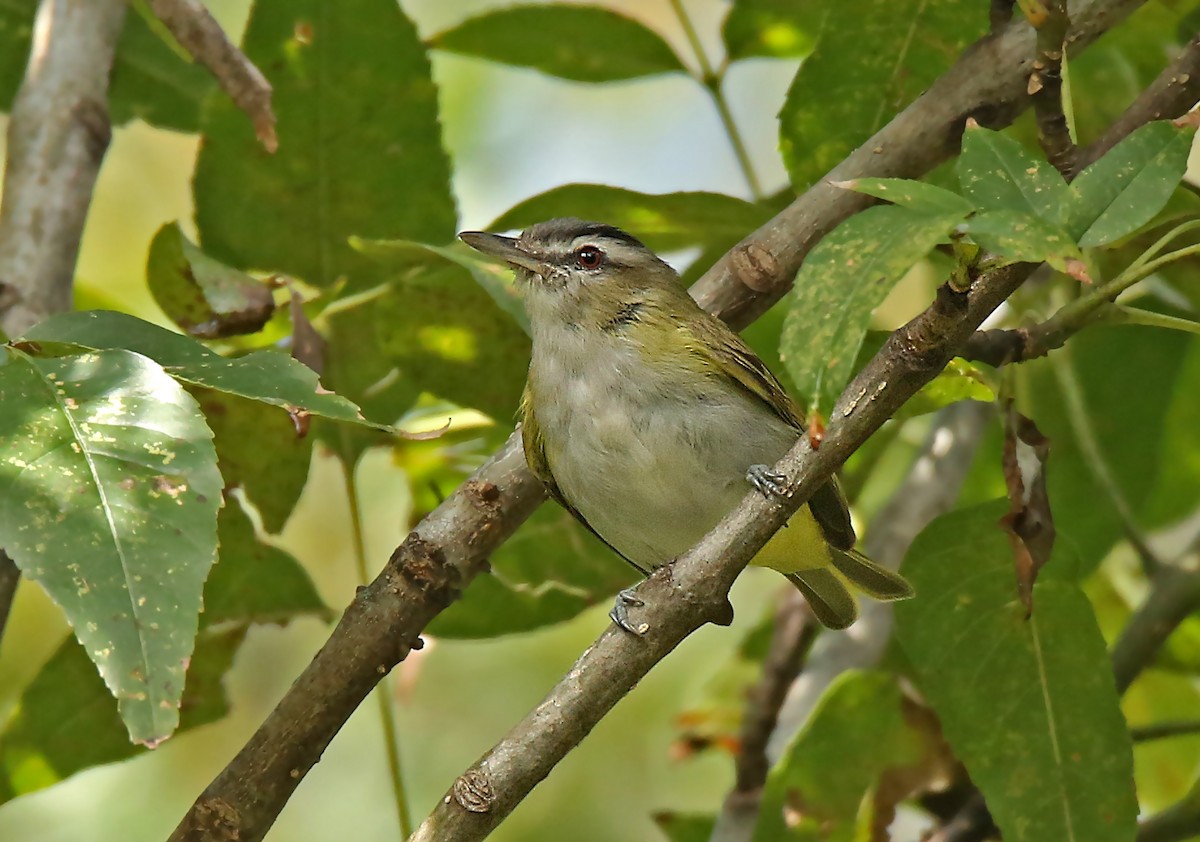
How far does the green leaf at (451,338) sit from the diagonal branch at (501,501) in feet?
1.20

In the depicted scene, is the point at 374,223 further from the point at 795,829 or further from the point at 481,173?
the point at 481,173

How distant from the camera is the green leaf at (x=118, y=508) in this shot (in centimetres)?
147

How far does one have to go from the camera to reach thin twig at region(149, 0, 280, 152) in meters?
2.60

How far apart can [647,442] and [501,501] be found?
0.50m

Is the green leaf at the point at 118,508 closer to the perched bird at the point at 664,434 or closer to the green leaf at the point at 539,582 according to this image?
the perched bird at the point at 664,434

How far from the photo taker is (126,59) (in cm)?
327

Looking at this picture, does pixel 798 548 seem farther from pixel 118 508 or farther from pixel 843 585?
pixel 118 508

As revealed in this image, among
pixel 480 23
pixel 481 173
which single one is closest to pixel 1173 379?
pixel 480 23

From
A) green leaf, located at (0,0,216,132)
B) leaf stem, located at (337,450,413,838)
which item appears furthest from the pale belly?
green leaf, located at (0,0,216,132)

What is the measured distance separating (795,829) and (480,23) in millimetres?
1783

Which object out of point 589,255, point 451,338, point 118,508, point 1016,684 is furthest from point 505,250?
point 118,508

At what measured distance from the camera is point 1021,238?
132 cm

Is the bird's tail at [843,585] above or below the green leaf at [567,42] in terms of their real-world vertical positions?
below

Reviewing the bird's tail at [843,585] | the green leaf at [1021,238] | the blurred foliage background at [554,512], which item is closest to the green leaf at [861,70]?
the blurred foliage background at [554,512]
